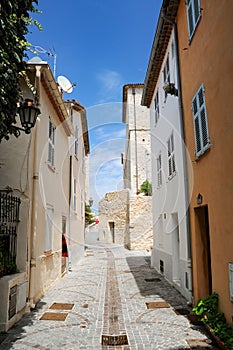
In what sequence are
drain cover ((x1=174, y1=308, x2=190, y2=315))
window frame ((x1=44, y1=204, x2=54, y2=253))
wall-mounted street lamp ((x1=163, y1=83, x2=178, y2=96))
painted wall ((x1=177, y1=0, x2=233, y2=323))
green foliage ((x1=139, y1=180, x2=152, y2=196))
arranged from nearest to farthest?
painted wall ((x1=177, y1=0, x2=233, y2=323))
drain cover ((x1=174, y1=308, x2=190, y2=315))
wall-mounted street lamp ((x1=163, y1=83, x2=178, y2=96))
window frame ((x1=44, y1=204, x2=54, y2=253))
green foliage ((x1=139, y1=180, x2=152, y2=196))

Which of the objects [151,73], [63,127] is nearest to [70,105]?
[63,127]

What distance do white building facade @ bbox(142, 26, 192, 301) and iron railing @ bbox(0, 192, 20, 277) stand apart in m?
4.11

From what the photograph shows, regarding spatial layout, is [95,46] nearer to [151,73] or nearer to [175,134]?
[151,73]

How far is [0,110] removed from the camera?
4336 mm

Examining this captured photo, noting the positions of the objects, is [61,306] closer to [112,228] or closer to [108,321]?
[108,321]

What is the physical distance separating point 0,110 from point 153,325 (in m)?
4.81

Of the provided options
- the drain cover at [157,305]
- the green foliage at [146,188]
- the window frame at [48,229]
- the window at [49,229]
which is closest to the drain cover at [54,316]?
the drain cover at [157,305]

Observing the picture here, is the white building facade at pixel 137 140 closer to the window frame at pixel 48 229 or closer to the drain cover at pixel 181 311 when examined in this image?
the window frame at pixel 48 229

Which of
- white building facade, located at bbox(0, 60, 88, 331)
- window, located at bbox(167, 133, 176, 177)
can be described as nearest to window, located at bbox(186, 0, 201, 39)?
window, located at bbox(167, 133, 176, 177)

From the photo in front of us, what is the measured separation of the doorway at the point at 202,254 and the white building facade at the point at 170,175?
446mm

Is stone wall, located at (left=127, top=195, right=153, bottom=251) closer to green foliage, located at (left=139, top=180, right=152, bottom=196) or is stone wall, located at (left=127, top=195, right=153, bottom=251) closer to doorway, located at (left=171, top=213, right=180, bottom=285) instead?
green foliage, located at (left=139, top=180, right=152, bottom=196)

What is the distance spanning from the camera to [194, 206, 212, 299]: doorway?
604cm

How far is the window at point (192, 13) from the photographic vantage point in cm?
605

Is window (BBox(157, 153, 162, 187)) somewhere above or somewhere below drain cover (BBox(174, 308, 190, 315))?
above
